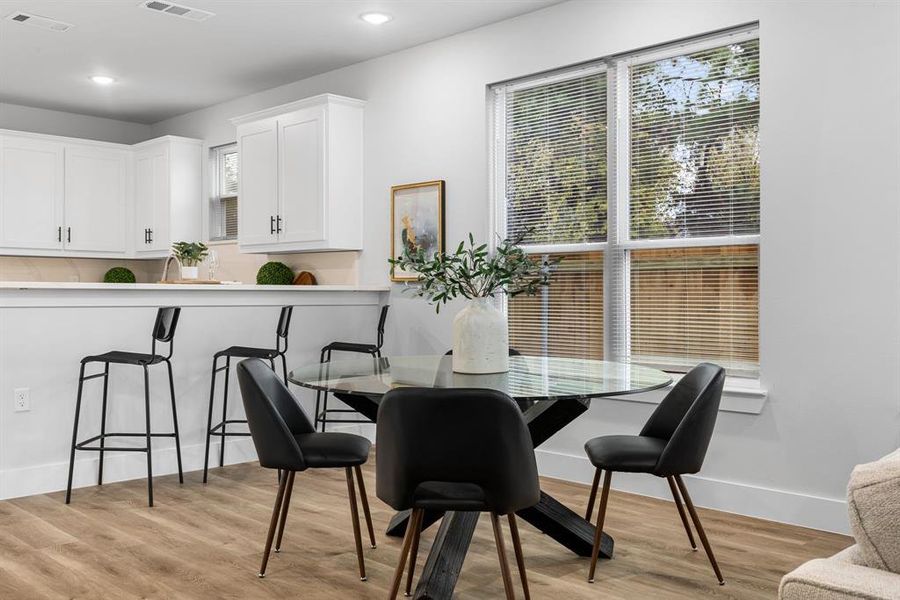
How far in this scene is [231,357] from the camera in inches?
193

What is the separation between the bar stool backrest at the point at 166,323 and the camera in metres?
4.19

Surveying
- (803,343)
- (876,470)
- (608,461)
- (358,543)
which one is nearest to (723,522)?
(803,343)

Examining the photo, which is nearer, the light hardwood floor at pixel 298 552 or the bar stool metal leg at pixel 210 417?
the light hardwood floor at pixel 298 552

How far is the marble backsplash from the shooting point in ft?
19.7

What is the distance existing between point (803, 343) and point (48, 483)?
12.3ft

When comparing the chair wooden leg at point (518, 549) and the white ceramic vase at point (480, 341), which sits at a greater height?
the white ceramic vase at point (480, 341)

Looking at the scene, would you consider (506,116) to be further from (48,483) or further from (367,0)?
(48,483)

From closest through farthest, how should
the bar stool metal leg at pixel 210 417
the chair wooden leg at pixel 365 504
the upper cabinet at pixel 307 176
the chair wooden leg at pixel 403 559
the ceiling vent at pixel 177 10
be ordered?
the chair wooden leg at pixel 403 559, the chair wooden leg at pixel 365 504, the bar stool metal leg at pixel 210 417, the ceiling vent at pixel 177 10, the upper cabinet at pixel 307 176

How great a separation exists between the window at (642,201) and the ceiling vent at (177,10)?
184 centimetres

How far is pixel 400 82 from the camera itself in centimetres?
553

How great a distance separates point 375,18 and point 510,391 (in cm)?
311

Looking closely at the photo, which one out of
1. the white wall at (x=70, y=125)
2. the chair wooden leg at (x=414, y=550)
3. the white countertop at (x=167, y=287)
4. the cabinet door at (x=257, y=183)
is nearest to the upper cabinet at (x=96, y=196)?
the white wall at (x=70, y=125)

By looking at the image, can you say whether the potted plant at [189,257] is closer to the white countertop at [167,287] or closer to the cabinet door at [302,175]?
A: the cabinet door at [302,175]

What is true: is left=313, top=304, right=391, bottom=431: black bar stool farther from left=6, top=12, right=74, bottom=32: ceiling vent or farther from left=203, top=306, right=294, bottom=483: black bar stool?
left=6, top=12, right=74, bottom=32: ceiling vent
